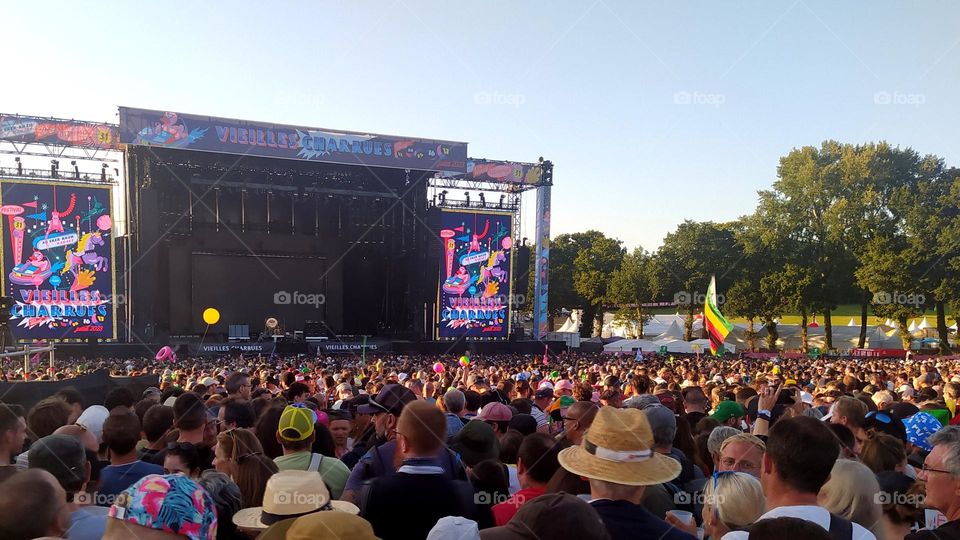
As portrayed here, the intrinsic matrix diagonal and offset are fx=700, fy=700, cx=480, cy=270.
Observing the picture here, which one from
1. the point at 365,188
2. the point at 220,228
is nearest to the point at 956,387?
the point at 365,188

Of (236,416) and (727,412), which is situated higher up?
(236,416)

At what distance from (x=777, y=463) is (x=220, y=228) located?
32.2m

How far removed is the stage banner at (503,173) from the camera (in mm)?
33375

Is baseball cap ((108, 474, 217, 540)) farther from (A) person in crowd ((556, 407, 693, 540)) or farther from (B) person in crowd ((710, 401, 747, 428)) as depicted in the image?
(B) person in crowd ((710, 401, 747, 428))

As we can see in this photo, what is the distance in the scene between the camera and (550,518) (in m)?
2.30

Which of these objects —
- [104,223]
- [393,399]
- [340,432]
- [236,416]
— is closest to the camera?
[393,399]

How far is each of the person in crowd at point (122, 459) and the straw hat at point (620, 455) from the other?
2.43m

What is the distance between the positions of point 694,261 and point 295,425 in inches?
2058

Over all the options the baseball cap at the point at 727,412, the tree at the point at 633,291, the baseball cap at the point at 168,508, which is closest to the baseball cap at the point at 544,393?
the baseball cap at the point at 727,412

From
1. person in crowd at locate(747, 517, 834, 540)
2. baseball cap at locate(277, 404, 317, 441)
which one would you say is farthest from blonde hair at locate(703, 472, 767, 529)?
baseball cap at locate(277, 404, 317, 441)

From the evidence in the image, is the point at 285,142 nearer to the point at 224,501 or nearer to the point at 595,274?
the point at 224,501

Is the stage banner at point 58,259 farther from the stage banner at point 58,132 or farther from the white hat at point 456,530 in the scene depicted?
the white hat at point 456,530

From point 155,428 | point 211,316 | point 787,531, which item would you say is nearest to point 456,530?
point 787,531

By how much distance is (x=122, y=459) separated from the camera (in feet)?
13.3
